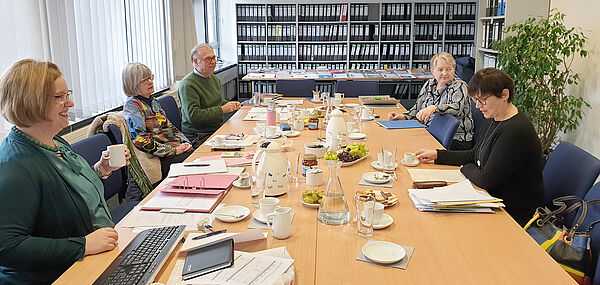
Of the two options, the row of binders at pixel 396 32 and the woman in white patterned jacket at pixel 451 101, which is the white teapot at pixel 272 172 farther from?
the row of binders at pixel 396 32

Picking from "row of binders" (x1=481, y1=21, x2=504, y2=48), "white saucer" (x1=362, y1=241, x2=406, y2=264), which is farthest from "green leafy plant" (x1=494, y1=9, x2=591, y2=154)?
"white saucer" (x1=362, y1=241, x2=406, y2=264)

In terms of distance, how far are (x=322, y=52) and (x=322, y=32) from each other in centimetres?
35

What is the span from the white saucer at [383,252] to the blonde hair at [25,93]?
116 centimetres

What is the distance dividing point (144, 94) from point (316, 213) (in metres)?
1.82

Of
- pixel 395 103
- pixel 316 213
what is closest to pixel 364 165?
pixel 316 213

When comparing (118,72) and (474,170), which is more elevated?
(118,72)

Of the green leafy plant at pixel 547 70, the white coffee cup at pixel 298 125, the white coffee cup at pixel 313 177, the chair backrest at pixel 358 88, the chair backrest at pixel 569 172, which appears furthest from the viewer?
the chair backrest at pixel 358 88

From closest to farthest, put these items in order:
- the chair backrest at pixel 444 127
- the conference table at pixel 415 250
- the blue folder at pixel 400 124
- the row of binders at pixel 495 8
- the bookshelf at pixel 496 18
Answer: the conference table at pixel 415 250, the chair backrest at pixel 444 127, the blue folder at pixel 400 124, the bookshelf at pixel 496 18, the row of binders at pixel 495 8

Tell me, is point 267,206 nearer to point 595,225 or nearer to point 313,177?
point 313,177

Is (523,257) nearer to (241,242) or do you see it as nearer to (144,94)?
(241,242)

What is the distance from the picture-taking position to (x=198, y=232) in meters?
1.70

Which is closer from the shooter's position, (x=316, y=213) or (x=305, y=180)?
(x=316, y=213)

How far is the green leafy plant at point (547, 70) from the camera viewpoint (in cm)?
421

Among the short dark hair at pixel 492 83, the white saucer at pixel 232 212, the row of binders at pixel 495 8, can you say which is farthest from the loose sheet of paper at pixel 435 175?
the row of binders at pixel 495 8
